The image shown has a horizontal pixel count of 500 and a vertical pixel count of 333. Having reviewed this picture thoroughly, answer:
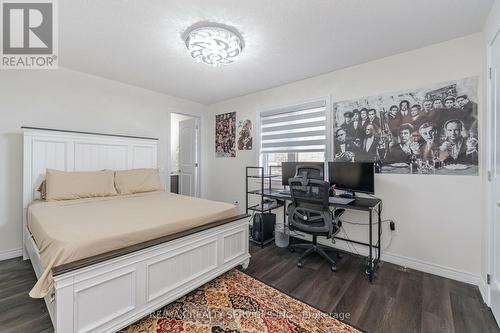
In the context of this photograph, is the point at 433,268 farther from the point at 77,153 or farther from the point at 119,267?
the point at 77,153

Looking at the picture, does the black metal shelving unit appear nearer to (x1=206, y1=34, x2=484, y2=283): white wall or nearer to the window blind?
the window blind

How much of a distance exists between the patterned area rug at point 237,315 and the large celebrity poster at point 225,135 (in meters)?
2.72

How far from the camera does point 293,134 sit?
139 inches

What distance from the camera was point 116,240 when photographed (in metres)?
1.52

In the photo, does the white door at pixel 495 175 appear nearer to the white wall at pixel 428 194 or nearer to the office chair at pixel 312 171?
the white wall at pixel 428 194

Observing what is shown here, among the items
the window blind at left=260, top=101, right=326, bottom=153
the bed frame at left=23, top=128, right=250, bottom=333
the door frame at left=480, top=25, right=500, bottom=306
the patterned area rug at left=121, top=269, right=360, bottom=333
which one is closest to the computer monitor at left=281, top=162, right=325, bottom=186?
the window blind at left=260, top=101, right=326, bottom=153

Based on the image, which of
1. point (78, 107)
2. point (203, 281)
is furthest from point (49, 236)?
point (78, 107)

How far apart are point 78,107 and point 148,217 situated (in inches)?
92.7

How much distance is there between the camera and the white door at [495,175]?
5.38ft

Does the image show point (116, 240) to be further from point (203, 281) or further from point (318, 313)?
point (318, 313)

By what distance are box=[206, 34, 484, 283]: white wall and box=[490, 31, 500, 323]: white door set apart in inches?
17.4

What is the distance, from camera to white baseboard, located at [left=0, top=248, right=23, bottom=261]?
8.57 feet

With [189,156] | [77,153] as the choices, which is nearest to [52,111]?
[77,153]

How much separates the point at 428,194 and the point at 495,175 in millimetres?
701
